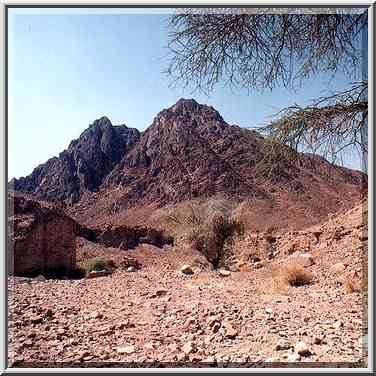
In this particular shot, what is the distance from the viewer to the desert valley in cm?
247

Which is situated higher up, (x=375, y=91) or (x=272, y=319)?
(x=375, y=91)

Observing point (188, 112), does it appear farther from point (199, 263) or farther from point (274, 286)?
point (199, 263)

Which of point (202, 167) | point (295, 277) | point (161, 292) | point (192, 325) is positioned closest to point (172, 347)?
point (192, 325)

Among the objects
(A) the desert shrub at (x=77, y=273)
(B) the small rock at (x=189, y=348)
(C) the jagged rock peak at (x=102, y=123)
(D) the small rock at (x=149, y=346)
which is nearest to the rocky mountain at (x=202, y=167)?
(C) the jagged rock peak at (x=102, y=123)

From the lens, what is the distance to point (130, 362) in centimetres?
242

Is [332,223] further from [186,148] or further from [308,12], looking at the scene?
[308,12]

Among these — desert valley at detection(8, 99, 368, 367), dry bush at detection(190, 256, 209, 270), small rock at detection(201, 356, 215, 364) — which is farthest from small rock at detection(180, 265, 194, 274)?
small rock at detection(201, 356, 215, 364)

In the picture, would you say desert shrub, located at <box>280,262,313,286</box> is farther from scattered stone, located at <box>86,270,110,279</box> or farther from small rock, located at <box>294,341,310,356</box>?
scattered stone, located at <box>86,270,110,279</box>

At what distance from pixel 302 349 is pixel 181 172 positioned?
162 inches

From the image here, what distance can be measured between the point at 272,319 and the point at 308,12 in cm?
198

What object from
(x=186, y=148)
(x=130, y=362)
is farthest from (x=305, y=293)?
(x=186, y=148)

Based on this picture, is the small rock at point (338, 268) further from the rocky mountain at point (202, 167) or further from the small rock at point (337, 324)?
the small rock at point (337, 324)

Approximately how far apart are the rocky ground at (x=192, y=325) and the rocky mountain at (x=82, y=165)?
3.06ft

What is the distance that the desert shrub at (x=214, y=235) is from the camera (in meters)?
6.35
